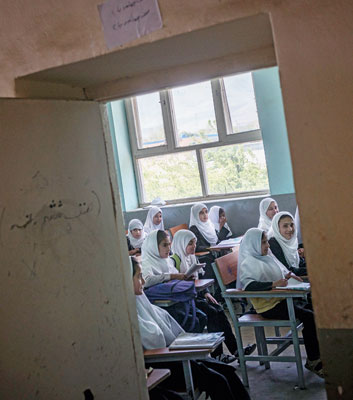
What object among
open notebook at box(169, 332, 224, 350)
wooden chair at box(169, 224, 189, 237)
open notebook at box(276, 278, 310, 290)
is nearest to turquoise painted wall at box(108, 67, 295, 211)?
wooden chair at box(169, 224, 189, 237)

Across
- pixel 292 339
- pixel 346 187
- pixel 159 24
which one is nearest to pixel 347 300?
pixel 346 187

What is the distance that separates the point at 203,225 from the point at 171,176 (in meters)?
1.52

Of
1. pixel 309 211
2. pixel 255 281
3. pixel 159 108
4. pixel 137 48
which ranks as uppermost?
pixel 159 108

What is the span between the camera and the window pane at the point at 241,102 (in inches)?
312

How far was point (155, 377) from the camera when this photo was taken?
Answer: 281 centimetres

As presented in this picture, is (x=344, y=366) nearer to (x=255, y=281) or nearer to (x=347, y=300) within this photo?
(x=347, y=300)

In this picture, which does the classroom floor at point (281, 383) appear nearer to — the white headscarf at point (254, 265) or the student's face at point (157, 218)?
the white headscarf at point (254, 265)

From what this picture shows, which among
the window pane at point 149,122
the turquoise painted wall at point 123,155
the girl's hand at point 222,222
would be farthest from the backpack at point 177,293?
the window pane at point 149,122

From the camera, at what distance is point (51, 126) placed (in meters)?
2.31

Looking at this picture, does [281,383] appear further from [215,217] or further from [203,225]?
[215,217]

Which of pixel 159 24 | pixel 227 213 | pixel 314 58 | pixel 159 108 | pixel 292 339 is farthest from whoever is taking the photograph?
pixel 159 108

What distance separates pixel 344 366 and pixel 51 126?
4.75ft

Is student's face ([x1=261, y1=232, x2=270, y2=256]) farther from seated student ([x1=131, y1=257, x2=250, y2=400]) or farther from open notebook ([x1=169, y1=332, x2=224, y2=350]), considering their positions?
open notebook ([x1=169, y1=332, x2=224, y2=350])

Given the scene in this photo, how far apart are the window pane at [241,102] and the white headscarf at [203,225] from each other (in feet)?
4.50
